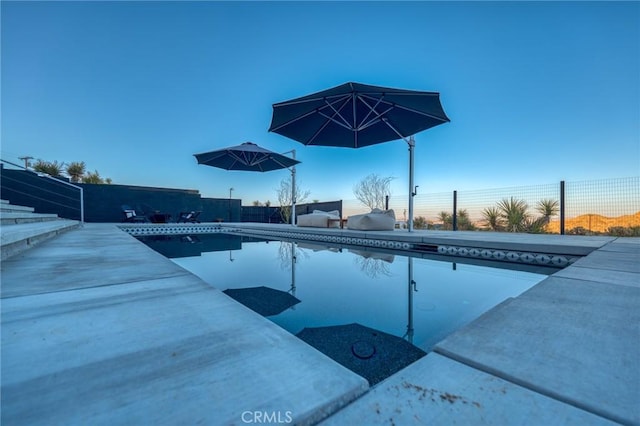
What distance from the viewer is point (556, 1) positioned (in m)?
4.88

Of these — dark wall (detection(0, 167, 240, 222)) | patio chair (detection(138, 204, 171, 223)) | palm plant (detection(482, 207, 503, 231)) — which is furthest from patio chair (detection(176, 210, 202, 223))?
palm plant (detection(482, 207, 503, 231))

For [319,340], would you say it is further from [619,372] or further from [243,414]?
[619,372]

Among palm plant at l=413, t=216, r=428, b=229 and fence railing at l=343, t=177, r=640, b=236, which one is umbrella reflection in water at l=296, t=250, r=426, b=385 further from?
palm plant at l=413, t=216, r=428, b=229

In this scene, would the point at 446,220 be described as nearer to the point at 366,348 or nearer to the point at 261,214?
the point at 366,348

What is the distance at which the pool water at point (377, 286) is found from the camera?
1.69 m

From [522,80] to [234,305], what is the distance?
328 inches

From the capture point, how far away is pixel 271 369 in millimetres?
656

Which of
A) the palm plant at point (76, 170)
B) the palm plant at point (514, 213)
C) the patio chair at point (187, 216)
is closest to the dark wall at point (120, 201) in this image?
the patio chair at point (187, 216)

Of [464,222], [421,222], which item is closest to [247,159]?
[421,222]

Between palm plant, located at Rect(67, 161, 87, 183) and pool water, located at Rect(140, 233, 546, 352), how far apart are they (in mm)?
11151

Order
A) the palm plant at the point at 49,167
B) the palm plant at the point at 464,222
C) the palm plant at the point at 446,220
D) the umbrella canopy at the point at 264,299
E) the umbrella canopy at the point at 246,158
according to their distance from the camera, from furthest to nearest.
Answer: the palm plant at the point at 49,167 < the palm plant at the point at 446,220 < the palm plant at the point at 464,222 < the umbrella canopy at the point at 246,158 < the umbrella canopy at the point at 264,299

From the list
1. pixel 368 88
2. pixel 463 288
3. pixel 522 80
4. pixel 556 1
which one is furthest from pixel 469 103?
pixel 463 288

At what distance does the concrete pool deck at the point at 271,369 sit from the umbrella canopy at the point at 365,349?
16.4 inches

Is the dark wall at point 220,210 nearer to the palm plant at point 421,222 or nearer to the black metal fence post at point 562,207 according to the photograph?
the palm plant at point 421,222
